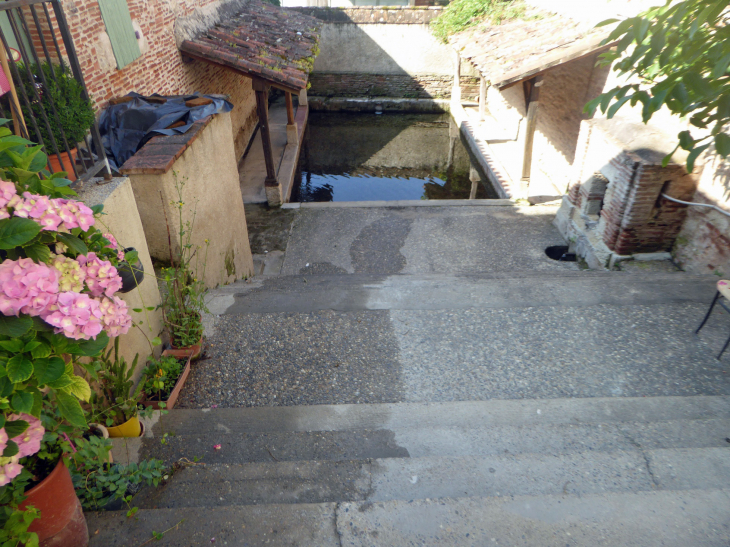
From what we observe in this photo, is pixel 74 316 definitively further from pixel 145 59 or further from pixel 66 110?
pixel 145 59

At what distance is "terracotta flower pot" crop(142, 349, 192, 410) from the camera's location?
3186mm

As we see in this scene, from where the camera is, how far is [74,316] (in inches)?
63.2

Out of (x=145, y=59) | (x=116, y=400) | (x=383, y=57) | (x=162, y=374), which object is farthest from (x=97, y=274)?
(x=383, y=57)

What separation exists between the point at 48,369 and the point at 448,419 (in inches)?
94.7

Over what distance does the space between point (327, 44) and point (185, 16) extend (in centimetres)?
1018

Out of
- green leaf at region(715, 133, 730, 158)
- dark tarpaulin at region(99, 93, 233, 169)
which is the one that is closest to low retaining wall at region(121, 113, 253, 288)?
dark tarpaulin at region(99, 93, 233, 169)

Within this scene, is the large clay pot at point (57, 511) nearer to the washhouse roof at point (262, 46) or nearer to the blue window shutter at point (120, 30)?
the blue window shutter at point (120, 30)

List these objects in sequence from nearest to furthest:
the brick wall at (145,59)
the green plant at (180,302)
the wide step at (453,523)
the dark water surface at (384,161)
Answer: the wide step at (453,523), the green plant at (180,302), the brick wall at (145,59), the dark water surface at (384,161)

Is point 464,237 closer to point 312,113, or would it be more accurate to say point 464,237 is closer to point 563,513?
point 563,513

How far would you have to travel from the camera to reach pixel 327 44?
18000 millimetres

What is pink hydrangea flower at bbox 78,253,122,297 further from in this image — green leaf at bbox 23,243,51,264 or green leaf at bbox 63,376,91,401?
green leaf at bbox 63,376,91,401

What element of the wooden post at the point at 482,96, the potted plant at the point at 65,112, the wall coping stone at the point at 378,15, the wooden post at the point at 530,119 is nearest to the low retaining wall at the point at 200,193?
the potted plant at the point at 65,112

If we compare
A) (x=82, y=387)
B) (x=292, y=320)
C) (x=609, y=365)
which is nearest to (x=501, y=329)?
(x=609, y=365)

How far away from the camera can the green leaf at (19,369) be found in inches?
59.4
